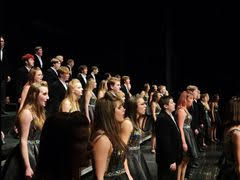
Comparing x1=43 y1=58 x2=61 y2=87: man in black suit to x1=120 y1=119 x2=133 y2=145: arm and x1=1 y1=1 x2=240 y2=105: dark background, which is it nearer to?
x1=120 y1=119 x2=133 y2=145: arm

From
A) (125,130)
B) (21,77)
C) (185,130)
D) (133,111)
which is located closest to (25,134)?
(125,130)

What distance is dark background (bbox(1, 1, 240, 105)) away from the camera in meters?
16.0

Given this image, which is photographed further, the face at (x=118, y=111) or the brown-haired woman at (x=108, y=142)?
the face at (x=118, y=111)

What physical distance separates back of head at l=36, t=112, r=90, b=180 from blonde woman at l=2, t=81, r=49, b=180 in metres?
2.78

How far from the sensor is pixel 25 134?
4527mm

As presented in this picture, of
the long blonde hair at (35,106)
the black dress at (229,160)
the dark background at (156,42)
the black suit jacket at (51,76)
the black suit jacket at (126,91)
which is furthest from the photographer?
the dark background at (156,42)

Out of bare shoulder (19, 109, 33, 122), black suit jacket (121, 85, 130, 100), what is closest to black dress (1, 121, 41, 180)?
bare shoulder (19, 109, 33, 122)

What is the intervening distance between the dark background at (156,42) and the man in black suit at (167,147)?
8852 millimetres

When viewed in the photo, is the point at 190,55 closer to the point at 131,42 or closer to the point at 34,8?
the point at 131,42

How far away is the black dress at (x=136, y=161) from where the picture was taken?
548 centimetres

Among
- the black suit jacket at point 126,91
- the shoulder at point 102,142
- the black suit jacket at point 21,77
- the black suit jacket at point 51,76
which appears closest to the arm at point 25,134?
the shoulder at point 102,142

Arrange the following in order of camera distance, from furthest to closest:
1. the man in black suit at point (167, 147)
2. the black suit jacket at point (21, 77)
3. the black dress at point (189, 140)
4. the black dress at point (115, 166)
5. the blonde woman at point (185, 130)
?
1. the black suit jacket at point (21, 77)
2. the black dress at point (189, 140)
3. the blonde woman at point (185, 130)
4. the man in black suit at point (167, 147)
5. the black dress at point (115, 166)

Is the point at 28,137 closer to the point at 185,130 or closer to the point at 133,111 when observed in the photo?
the point at 133,111

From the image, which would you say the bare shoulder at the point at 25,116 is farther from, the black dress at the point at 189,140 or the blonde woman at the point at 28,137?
the black dress at the point at 189,140
